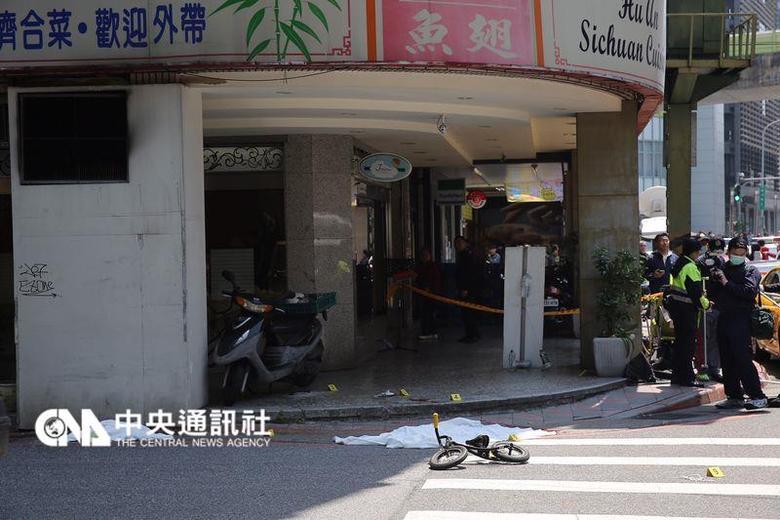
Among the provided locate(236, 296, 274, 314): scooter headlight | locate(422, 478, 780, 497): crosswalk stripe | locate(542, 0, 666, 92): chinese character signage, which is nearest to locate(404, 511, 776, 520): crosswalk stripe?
locate(422, 478, 780, 497): crosswalk stripe

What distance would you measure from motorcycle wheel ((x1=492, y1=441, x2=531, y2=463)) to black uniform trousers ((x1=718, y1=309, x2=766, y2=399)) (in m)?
3.85

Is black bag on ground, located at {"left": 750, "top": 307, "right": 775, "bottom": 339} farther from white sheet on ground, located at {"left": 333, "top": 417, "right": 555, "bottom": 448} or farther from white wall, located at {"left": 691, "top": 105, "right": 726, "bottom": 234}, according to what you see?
white wall, located at {"left": 691, "top": 105, "right": 726, "bottom": 234}

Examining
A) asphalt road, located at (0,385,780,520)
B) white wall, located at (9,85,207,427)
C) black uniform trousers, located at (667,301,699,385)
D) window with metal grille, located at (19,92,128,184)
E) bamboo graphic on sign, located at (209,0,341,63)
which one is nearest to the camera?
asphalt road, located at (0,385,780,520)

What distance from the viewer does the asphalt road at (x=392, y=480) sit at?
696 cm

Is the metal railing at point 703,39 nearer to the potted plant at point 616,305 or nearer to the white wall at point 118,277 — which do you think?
the potted plant at point 616,305

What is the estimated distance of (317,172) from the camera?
44.5ft

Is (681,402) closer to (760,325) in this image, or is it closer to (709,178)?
(760,325)

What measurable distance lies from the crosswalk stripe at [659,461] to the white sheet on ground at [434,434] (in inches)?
37.1

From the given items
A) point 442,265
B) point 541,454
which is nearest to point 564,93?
point 541,454

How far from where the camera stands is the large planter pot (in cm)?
1268

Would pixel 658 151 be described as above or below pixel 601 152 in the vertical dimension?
above

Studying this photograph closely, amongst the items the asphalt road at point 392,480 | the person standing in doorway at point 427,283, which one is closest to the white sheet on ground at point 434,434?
the asphalt road at point 392,480

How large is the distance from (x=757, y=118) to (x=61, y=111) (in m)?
124

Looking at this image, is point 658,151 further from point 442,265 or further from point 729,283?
point 729,283
